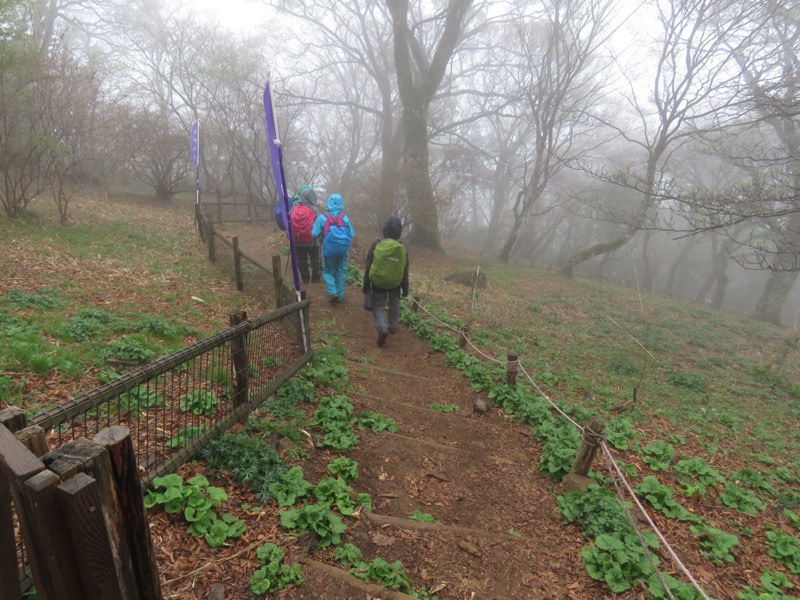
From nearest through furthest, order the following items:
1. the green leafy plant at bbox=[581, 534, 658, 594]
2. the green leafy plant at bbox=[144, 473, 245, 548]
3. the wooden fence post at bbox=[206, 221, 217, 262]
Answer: the green leafy plant at bbox=[144, 473, 245, 548], the green leafy plant at bbox=[581, 534, 658, 594], the wooden fence post at bbox=[206, 221, 217, 262]

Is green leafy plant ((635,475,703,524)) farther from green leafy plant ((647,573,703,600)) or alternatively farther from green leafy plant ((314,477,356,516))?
green leafy plant ((314,477,356,516))

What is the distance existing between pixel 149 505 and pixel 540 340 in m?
8.01

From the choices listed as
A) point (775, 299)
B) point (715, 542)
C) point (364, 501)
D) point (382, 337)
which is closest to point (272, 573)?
point (364, 501)

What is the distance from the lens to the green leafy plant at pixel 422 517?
3.20 metres

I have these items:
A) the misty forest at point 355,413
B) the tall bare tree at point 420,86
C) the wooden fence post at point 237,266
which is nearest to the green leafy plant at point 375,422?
Answer: the misty forest at point 355,413

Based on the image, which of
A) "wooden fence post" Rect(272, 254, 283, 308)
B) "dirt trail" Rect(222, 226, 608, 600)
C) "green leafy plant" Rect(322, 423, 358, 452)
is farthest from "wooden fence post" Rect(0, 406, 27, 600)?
"wooden fence post" Rect(272, 254, 283, 308)

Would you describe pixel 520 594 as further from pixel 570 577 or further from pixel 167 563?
pixel 167 563

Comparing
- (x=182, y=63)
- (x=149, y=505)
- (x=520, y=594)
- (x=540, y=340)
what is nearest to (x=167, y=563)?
(x=149, y=505)

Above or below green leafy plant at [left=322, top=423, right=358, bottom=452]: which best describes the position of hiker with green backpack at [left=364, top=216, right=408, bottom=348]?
above

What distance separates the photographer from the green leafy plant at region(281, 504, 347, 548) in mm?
2723

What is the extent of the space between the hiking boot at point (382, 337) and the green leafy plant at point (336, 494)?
3.75m

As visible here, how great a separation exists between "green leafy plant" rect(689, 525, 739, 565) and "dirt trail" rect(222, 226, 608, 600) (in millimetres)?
1062

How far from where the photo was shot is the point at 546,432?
4.91 m

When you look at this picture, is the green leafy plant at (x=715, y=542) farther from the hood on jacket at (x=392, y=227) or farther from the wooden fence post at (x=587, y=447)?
the hood on jacket at (x=392, y=227)
